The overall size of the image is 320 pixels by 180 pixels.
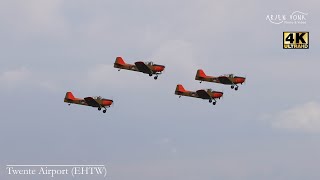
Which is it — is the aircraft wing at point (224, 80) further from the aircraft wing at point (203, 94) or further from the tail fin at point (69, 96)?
the tail fin at point (69, 96)

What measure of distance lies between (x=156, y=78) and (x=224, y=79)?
35.6 feet

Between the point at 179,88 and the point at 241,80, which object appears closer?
the point at 241,80

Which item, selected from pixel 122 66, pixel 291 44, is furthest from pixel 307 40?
pixel 122 66

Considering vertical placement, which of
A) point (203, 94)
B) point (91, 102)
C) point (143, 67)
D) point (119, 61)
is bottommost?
point (91, 102)

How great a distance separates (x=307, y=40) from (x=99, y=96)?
3203 cm

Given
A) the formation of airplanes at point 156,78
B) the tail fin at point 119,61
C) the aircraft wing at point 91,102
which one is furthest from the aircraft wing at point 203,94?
the aircraft wing at point 91,102

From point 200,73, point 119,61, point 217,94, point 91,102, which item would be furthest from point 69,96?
point 217,94

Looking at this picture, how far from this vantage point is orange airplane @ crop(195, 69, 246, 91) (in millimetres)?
100506

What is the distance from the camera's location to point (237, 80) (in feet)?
330

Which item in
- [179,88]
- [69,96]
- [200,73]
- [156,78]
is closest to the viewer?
[156,78]

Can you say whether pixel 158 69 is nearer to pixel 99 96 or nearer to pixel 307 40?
pixel 99 96

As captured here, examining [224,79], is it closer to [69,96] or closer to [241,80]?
[241,80]

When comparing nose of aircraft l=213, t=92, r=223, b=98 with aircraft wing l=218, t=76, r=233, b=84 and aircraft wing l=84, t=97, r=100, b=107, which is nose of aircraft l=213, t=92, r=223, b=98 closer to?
aircraft wing l=218, t=76, r=233, b=84

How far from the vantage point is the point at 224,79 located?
102m
